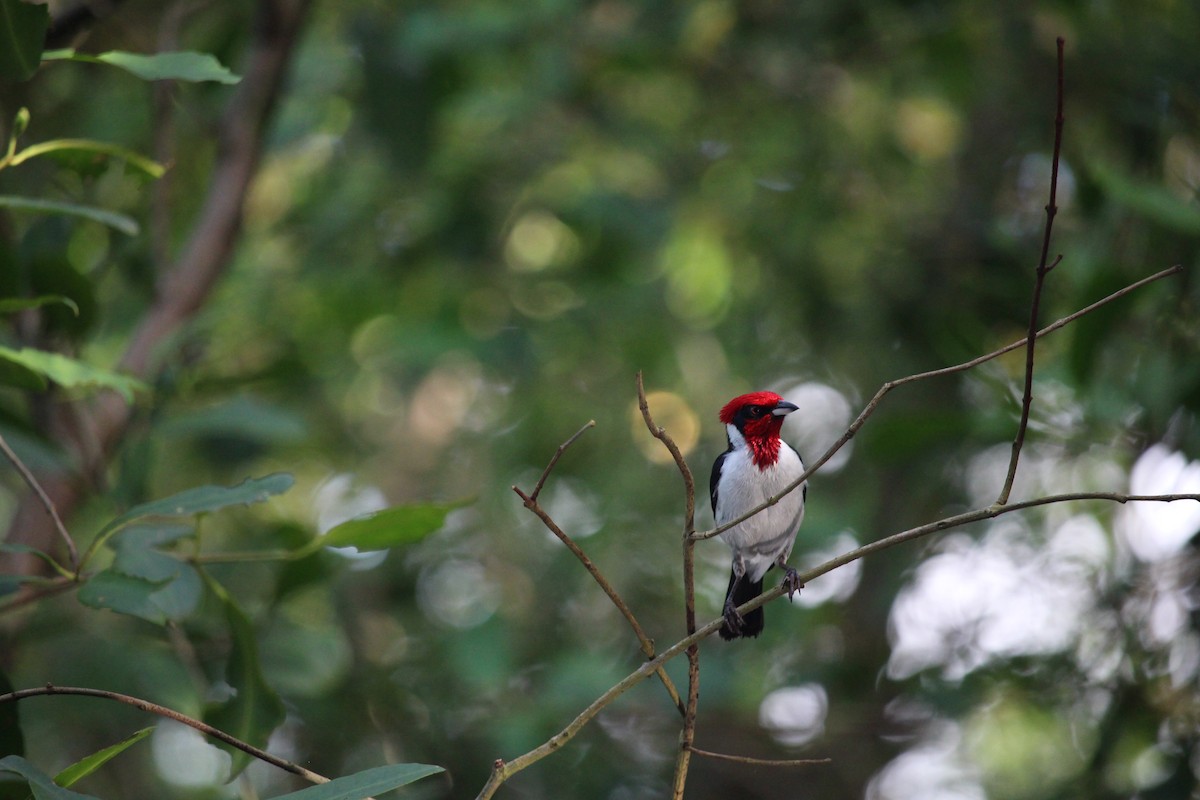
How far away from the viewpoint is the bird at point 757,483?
3368mm

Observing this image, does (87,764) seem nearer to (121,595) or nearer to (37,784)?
(37,784)

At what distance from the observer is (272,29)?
3523 millimetres

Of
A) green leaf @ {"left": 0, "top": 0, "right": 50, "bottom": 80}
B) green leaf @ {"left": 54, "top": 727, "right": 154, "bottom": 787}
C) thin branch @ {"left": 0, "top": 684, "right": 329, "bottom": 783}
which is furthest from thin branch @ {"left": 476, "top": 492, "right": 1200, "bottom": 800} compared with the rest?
green leaf @ {"left": 0, "top": 0, "right": 50, "bottom": 80}

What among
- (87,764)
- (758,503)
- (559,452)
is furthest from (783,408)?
(87,764)

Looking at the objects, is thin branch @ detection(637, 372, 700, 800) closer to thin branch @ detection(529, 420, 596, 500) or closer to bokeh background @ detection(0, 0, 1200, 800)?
thin branch @ detection(529, 420, 596, 500)

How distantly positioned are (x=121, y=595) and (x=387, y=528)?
1.76 feet

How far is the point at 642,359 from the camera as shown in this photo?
21.6 feet

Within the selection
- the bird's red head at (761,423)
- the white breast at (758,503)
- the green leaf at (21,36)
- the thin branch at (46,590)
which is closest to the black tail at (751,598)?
the white breast at (758,503)

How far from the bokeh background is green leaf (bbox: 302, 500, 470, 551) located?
1.53 ft

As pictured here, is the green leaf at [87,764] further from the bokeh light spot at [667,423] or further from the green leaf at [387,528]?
the bokeh light spot at [667,423]

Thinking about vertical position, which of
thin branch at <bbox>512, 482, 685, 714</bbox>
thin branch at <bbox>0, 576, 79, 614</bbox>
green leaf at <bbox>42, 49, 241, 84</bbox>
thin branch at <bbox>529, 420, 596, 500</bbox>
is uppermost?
green leaf at <bbox>42, 49, 241, 84</bbox>

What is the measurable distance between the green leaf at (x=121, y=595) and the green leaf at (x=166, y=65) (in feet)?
3.17

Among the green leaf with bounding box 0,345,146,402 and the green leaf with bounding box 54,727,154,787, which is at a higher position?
the green leaf with bounding box 0,345,146,402

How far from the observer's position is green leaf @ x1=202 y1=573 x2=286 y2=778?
Answer: 7.93ft
